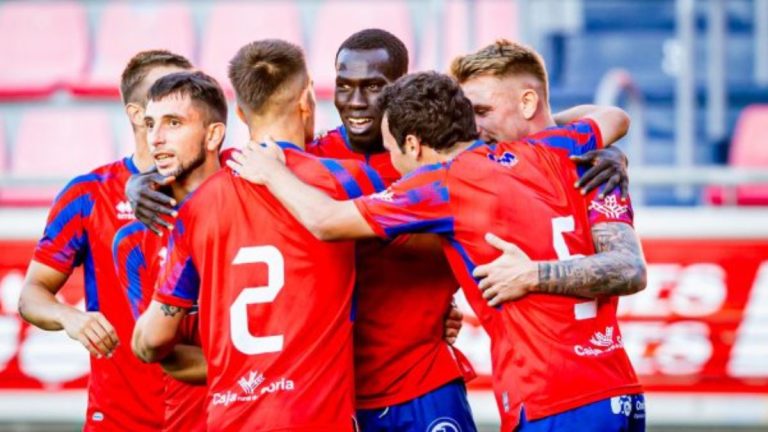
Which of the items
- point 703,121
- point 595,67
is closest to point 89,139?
point 595,67

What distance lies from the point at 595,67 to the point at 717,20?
2.23 m

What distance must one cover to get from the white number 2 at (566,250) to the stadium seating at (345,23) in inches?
314

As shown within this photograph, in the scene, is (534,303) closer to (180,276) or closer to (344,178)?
(344,178)

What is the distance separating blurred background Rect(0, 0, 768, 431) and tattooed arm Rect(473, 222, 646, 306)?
140 inches

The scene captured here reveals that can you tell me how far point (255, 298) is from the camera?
5.00 meters

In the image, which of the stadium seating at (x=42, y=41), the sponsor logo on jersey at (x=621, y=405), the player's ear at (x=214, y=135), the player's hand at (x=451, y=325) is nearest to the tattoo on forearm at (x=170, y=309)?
the player's ear at (x=214, y=135)

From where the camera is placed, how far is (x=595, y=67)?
1282cm

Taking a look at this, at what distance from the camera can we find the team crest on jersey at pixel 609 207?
5.37 metres

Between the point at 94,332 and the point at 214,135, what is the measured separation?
2.96 feet

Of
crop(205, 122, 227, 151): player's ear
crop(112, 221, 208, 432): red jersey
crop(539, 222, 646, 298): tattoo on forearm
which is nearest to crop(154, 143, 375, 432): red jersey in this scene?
crop(205, 122, 227, 151): player's ear

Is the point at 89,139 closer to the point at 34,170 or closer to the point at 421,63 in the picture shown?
the point at 34,170

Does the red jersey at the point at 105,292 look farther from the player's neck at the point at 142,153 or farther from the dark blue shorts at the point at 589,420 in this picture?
the dark blue shorts at the point at 589,420

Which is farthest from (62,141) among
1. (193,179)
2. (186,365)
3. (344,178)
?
(344,178)

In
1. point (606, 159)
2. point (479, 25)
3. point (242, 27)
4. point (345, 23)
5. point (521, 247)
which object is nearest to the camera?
point (521, 247)
